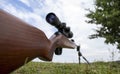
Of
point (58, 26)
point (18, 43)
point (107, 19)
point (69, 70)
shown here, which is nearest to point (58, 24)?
point (58, 26)

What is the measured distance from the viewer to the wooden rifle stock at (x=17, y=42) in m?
3.21

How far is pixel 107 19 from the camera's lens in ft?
88.7

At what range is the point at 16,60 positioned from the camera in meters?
3.52

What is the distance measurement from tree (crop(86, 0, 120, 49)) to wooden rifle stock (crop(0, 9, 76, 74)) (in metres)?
23.0

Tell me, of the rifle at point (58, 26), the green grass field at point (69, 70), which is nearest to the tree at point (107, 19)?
the green grass field at point (69, 70)

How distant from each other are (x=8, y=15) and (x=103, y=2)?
2550 centimetres

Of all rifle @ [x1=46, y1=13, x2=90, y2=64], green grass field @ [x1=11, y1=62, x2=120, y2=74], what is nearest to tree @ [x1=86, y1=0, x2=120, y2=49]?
green grass field @ [x1=11, y1=62, x2=120, y2=74]

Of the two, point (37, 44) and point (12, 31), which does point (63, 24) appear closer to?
point (37, 44)

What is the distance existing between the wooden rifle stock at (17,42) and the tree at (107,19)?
904 inches

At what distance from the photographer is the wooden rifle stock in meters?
3.21

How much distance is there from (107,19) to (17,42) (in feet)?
78.9

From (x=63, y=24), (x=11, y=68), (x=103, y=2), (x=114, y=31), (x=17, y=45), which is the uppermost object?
(x=103, y=2)

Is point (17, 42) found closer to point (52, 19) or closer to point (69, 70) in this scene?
point (52, 19)

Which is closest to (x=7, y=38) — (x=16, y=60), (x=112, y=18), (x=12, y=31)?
(x=12, y=31)
